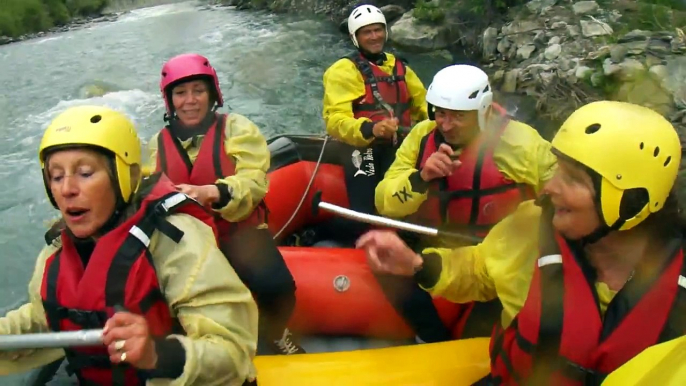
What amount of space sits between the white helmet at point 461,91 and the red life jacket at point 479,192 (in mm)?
194

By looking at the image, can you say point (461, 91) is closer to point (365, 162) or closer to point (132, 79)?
point (365, 162)

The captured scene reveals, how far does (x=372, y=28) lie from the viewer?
Result: 454 centimetres

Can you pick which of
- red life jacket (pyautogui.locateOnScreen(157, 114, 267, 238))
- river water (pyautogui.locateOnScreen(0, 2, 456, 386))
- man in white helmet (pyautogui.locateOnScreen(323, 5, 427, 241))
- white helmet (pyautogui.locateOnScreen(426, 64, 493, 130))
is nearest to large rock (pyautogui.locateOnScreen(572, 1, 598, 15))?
river water (pyautogui.locateOnScreen(0, 2, 456, 386))

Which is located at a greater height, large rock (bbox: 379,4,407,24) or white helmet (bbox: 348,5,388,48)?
white helmet (bbox: 348,5,388,48)

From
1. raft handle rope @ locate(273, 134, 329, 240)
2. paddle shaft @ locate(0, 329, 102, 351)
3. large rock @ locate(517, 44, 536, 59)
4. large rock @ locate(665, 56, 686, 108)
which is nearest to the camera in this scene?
paddle shaft @ locate(0, 329, 102, 351)

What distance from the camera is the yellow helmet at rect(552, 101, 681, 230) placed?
176 cm

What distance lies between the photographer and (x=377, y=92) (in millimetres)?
4500

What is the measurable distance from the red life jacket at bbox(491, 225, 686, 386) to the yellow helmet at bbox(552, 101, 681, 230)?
0.18 m

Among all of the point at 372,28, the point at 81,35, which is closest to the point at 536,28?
the point at 372,28

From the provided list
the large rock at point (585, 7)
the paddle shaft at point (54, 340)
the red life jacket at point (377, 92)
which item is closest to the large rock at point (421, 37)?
the large rock at point (585, 7)

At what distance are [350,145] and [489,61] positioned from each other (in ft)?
25.9

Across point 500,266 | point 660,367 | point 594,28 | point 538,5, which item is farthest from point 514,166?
point 538,5

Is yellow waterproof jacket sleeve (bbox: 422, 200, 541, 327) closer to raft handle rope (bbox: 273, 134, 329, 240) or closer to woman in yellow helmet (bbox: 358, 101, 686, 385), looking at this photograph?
woman in yellow helmet (bbox: 358, 101, 686, 385)

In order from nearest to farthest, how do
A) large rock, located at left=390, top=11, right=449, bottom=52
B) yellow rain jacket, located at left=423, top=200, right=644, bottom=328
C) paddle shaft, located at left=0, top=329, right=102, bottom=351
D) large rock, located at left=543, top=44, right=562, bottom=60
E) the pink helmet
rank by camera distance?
1. paddle shaft, located at left=0, top=329, right=102, bottom=351
2. yellow rain jacket, located at left=423, top=200, right=644, bottom=328
3. the pink helmet
4. large rock, located at left=543, top=44, right=562, bottom=60
5. large rock, located at left=390, top=11, right=449, bottom=52
